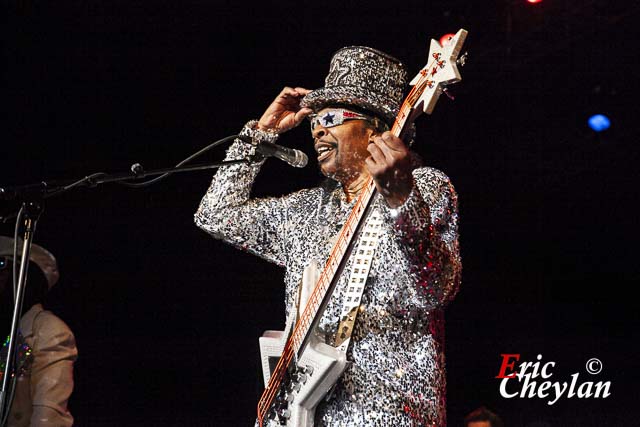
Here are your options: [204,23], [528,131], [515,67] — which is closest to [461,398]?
[528,131]

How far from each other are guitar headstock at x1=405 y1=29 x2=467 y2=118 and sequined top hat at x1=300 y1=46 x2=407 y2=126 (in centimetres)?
40

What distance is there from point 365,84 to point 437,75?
0.55m

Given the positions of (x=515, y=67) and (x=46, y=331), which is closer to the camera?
(x=46, y=331)

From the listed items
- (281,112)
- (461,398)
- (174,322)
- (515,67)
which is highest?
(515,67)

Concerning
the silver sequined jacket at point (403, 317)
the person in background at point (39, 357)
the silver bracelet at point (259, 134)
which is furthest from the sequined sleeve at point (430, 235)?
the person in background at point (39, 357)

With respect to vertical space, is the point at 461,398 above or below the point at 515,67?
below

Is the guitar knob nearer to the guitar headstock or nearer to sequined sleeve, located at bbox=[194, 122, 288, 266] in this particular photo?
sequined sleeve, located at bbox=[194, 122, 288, 266]

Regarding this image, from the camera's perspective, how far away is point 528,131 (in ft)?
19.6

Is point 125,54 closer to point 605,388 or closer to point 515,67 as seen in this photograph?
point 515,67

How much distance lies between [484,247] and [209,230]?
3180mm

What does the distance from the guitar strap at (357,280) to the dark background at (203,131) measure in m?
2.50

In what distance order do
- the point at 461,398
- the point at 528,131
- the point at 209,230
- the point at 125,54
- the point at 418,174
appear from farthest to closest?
the point at 461,398
the point at 528,131
the point at 125,54
the point at 209,230
the point at 418,174

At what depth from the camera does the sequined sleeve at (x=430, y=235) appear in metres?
2.62

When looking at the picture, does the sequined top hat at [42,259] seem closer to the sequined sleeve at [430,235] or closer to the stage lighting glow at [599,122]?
the sequined sleeve at [430,235]
